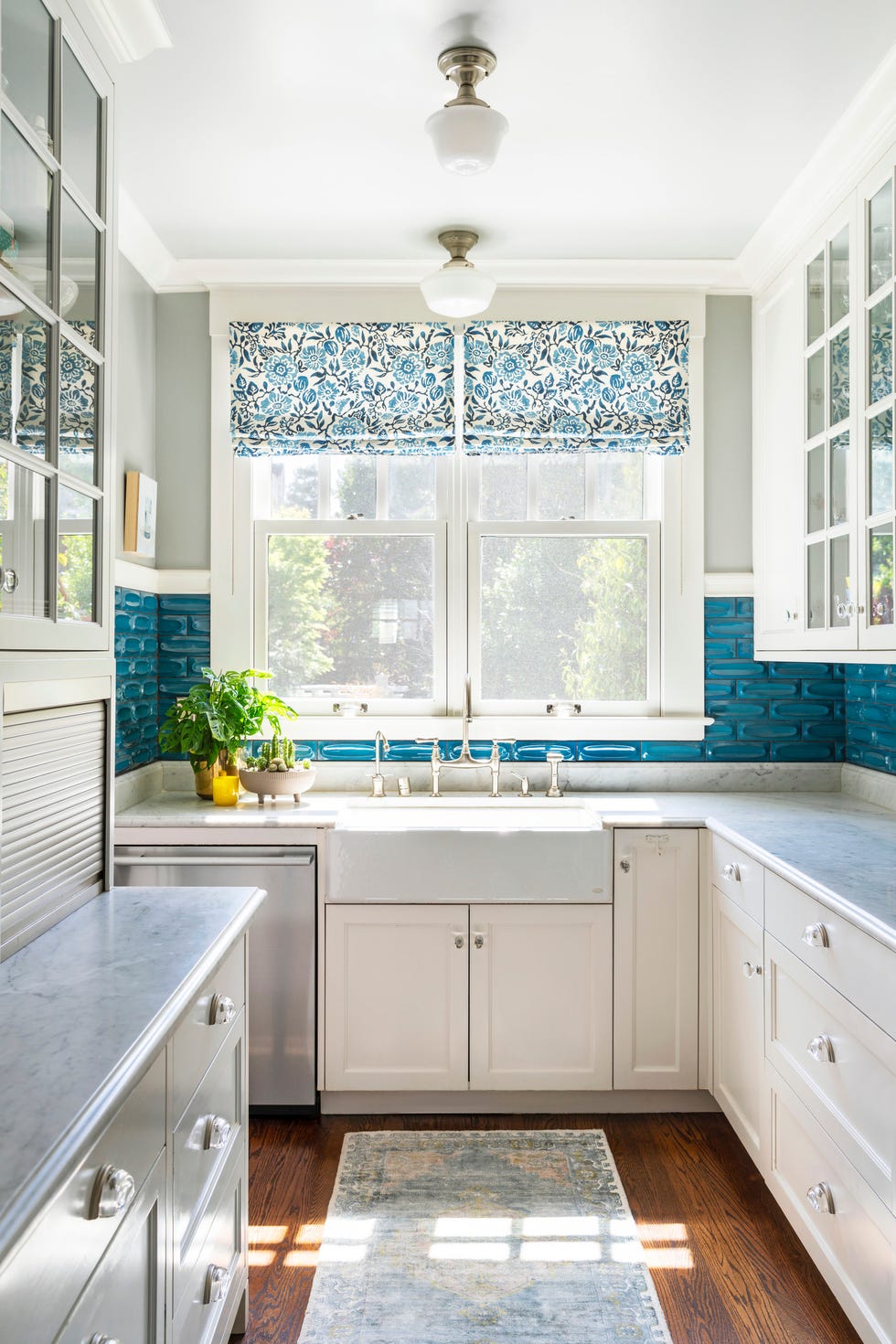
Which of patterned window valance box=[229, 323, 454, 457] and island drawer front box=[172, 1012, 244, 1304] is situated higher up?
patterned window valance box=[229, 323, 454, 457]

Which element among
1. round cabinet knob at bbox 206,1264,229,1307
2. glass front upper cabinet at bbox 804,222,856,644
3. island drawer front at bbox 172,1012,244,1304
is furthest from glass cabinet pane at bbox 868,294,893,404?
round cabinet knob at bbox 206,1264,229,1307

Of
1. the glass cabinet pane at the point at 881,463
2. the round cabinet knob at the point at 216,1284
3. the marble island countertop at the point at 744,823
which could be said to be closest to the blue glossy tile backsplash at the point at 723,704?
the marble island countertop at the point at 744,823

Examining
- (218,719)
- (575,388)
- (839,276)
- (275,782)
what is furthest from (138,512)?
(839,276)

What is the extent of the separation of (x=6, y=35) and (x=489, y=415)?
206cm

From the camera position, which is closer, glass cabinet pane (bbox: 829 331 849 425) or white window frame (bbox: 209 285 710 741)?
glass cabinet pane (bbox: 829 331 849 425)

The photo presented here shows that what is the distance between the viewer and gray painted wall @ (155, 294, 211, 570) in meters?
3.42

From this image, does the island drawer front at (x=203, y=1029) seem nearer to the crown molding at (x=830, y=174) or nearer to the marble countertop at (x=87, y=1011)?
the marble countertop at (x=87, y=1011)

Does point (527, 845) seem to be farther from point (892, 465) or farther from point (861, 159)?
point (861, 159)

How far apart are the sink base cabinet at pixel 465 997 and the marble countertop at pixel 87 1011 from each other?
0.95 metres

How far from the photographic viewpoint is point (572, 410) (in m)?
3.36

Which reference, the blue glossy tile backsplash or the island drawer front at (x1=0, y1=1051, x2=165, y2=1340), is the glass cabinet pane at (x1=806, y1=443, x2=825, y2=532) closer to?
the blue glossy tile backsplash

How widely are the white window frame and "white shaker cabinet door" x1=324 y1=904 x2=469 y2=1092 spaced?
75 cm

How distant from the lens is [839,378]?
2.61m

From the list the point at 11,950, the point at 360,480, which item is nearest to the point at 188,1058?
the point at 11,950
